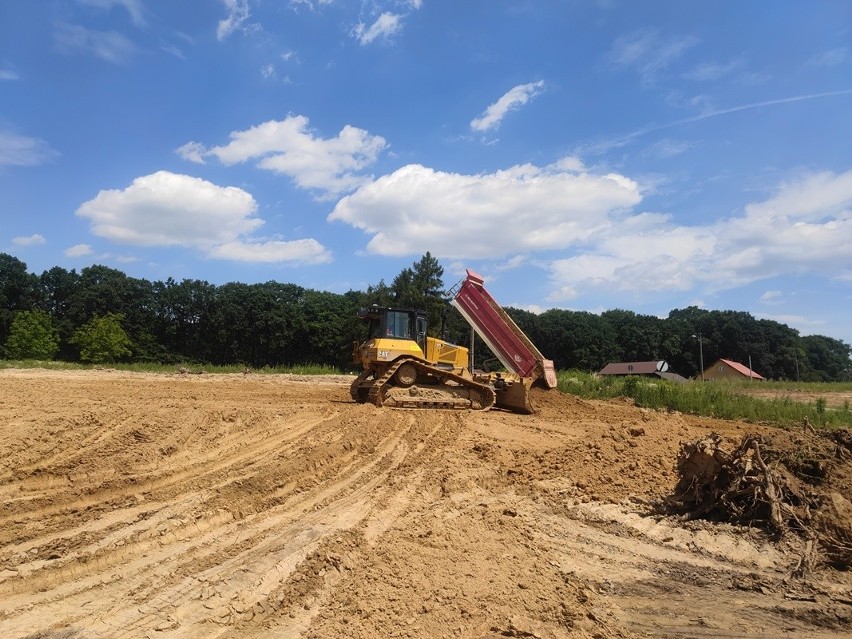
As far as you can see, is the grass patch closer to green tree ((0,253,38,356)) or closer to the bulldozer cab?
the bulldozer cab

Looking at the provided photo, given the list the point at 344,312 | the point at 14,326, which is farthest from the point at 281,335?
the point at 14,326

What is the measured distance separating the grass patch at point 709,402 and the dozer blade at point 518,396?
606 cm

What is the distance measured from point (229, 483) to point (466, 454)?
146 inches

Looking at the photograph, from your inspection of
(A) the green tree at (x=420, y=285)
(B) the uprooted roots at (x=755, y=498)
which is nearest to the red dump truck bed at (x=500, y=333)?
(B) the uprooted roots at (x=755, y=498)

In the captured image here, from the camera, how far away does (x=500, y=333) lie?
15711 millimetres

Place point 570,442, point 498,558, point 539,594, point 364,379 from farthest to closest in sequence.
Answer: point 364,379
point 570,442
point 498,558
point 539,594

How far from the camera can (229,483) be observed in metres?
6.90

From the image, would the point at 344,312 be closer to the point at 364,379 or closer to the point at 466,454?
the point at 364,379

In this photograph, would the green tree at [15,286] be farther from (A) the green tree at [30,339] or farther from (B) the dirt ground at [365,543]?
(B) the dirt ground at [365,543]

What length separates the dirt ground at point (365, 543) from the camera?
12.8 feet

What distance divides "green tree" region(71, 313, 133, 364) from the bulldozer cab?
49.8m

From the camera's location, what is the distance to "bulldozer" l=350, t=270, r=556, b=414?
14.6 m

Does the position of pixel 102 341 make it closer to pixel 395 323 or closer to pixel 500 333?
pixel 395 323

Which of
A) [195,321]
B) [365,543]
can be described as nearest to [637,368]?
[195,321]
